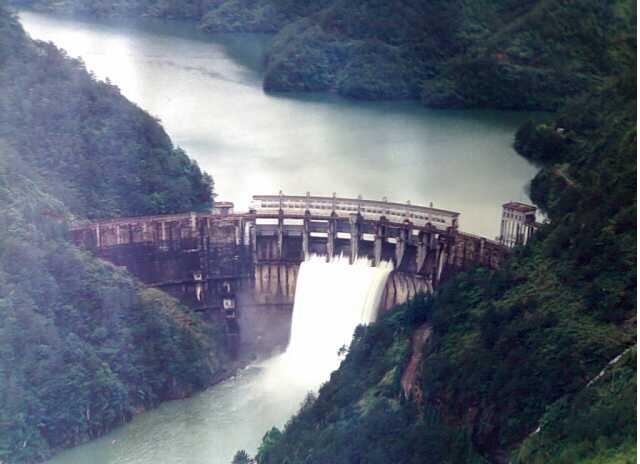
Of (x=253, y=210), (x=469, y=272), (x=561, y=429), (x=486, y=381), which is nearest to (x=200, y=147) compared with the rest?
(x=253, y=210)

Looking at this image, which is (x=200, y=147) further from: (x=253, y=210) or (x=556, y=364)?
(x=556, y=364)

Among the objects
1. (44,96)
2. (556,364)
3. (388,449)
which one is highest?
(44,96)

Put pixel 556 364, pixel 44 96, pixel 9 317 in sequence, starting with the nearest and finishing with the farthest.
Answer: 1. pixel 556 364
2. pixel 9 317
3. pixel 44 96

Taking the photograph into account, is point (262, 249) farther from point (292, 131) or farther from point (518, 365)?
point (292, 131)

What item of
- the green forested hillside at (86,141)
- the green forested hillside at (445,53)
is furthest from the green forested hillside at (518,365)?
the green forested hillside at (445,53)

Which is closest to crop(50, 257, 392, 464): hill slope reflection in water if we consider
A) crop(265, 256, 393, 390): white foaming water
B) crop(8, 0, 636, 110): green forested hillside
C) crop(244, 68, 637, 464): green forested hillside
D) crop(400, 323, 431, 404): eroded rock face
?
crop(265, 256, 393, 390): white foaming water

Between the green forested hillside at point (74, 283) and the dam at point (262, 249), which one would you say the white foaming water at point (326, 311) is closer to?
the dam at point (262, 249)
